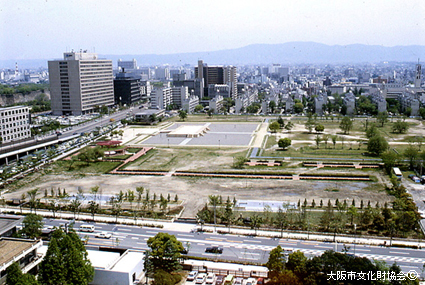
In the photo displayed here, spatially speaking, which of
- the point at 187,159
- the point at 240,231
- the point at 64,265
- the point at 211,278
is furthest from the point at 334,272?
the point at 187,159

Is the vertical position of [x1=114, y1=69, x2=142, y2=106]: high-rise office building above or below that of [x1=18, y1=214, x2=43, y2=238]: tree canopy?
above

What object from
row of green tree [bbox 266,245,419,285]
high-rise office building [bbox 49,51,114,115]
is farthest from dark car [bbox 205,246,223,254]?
high-rise office building [bbox 49,51,114,115]

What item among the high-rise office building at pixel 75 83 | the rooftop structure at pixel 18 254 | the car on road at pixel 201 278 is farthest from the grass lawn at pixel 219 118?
the rooftop structure at pixel 18 254

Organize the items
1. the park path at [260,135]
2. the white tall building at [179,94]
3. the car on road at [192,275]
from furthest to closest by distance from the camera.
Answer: the white tall building at [179,94], the park path at [260,135], the car on road at [192,275]

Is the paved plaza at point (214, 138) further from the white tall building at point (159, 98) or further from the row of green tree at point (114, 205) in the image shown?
the white tall building at point (159, 98)

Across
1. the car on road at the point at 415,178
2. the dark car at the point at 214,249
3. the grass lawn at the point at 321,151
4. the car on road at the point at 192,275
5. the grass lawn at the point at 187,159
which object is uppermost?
the grass lawn at the point at 321,151

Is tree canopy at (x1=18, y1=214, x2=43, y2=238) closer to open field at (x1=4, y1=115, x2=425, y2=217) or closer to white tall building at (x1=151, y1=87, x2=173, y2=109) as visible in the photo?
open field at (x1=4, y1=115, x2=425, y2=217)

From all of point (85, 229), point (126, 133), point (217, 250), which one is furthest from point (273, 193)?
point (126, 133)

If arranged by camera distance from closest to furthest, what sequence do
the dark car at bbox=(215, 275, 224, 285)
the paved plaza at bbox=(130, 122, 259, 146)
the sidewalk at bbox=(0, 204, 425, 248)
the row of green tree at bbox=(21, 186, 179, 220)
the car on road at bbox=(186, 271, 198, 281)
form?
the dark car at bbox=(215, 275, 224, 285) → the car on road at bbox=(186, 271, 198, 281) → the sidewalk at bbox=(0, 204, 425, 248) → the row of green tree at bbox=(21, 186, 179, 220) → the paved plaza at bbox=(130, 122, 259, 146)
